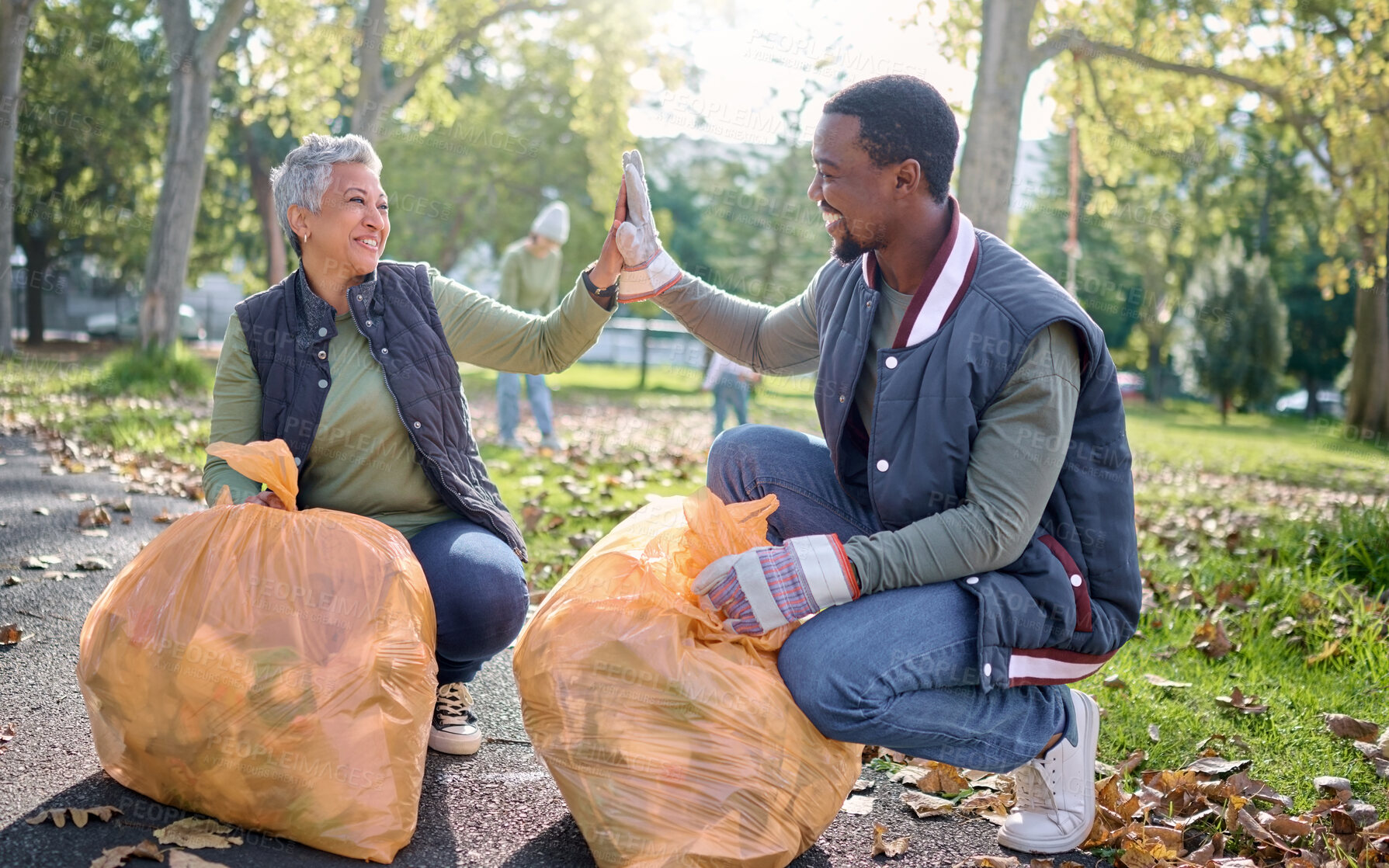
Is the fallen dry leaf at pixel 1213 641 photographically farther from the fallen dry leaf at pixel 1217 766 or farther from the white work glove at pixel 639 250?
the white work glove at pixel 639 250

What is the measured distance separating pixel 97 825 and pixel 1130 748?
101 inches

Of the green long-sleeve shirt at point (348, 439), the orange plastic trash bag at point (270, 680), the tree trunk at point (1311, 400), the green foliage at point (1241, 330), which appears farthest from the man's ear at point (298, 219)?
the tree trunk at point (1311, 400)

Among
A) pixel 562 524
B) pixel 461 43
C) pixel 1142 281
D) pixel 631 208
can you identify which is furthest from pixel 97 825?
pixel 1142 281

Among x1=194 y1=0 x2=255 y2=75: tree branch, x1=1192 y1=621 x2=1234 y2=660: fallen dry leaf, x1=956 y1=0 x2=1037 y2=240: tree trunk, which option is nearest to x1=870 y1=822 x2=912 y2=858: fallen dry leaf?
x1=1192 y1=621 x2=1234 y2=660: fallen dry leaf

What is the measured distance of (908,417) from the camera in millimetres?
2322

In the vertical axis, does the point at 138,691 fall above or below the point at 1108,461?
below

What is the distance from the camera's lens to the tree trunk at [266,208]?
2375 cm

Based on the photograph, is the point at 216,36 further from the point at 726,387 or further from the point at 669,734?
the point at 669,734

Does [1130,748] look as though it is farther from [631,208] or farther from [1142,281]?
[1142,281]

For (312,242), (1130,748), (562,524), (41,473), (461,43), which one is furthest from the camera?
(461,43)

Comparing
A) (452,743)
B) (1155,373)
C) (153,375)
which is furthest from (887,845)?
(1155,373)

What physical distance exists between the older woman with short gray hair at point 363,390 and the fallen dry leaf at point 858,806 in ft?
2.97

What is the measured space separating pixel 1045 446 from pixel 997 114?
5058mm

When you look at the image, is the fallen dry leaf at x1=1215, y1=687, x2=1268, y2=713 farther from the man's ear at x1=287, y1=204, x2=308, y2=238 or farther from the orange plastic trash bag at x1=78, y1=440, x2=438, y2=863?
the man's ear at x1=287, y1=204, x2=308, y2=238
